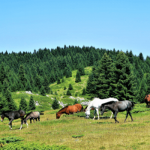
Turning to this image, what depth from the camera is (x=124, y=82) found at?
39844mm

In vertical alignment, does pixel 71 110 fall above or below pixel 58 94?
below

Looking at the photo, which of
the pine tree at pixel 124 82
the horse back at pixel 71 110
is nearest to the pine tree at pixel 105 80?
the pine tree at pixel 124 82

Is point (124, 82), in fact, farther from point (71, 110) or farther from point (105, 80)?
point (71, 110)

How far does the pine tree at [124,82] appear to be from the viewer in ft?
130

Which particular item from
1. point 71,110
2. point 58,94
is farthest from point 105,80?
point 58,94

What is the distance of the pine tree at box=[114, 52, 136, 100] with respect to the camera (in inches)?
1563

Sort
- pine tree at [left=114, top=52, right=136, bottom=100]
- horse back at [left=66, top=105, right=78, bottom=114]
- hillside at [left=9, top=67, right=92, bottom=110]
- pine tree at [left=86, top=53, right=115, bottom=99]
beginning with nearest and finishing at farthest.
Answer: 1. horse back at [left=66, top=105, right=78, bottom=114]
2. pine tree at [left=114, top=52, right=136, bottom=100]
3. pine tree at [left=86, top=53, right=115, bottom=99]
4. hillside at [left=9, top=67, right=92, bottom=110]

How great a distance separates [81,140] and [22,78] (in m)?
115

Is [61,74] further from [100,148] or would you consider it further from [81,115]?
[100,148]

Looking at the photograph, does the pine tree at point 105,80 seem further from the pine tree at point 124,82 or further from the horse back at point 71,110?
the horse back at point 71,110

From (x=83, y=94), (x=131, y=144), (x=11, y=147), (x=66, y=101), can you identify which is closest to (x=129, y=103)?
(x=131, y=144)

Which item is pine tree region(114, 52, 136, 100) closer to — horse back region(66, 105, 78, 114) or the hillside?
horse back region(66, 105, 78, 114)

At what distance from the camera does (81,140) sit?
14.1 metres

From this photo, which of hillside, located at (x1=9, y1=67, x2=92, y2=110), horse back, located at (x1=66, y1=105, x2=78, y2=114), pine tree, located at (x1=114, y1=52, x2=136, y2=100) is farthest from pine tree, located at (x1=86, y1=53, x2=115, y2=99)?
hillside, located at (x1=9, y1=67, x2=92, y2=110)
